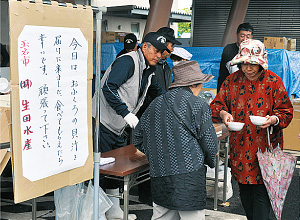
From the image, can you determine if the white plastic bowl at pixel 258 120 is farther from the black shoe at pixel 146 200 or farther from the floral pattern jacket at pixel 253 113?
the black shoe at pixel 146 200

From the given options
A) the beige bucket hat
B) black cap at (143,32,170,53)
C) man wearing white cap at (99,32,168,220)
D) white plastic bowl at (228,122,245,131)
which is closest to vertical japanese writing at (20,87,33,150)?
the beige bucket hat

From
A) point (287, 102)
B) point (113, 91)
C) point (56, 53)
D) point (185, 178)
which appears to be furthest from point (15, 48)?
point (287, 102)

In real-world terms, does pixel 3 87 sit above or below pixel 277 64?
below

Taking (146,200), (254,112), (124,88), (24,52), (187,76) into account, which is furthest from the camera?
(146,200)

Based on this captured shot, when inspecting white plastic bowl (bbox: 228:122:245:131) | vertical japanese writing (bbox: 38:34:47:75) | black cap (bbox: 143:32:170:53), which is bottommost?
white plastic bowl (bbox: 228:122:245:131)

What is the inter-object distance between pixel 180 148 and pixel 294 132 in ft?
19.1

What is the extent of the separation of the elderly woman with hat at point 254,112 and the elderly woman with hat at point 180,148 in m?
0.61

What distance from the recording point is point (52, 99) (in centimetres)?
212

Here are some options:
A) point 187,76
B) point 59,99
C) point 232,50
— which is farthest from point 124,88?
point 232,50

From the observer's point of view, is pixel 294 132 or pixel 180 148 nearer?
pixel 180 148

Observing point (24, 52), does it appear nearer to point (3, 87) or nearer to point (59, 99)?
point (59, 99)

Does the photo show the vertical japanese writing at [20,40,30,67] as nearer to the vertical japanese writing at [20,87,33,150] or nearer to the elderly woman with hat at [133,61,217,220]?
the vertical japanese writing at [20,87,33,150]

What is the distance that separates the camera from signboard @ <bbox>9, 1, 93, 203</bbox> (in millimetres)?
1931

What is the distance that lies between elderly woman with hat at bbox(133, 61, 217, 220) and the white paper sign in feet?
2.04
